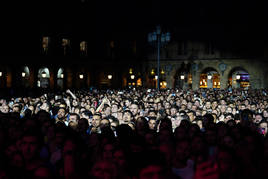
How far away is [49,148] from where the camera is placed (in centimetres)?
575

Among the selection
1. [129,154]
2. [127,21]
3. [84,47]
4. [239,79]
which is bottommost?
[129,154]

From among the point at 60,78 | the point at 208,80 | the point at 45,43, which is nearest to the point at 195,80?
the point at 208,80

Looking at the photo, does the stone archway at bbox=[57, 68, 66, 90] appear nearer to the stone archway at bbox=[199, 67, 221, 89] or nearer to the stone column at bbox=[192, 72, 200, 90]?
the stone column at bbox=[192, 72, 200, 90]

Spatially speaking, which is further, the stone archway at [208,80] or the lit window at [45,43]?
the stone archway at [208,80]

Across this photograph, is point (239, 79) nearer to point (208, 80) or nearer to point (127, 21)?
point (208, 80)

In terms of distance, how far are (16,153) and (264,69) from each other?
39.6 meters

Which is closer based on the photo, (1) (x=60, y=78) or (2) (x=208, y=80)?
(1) (x=60, y=78)

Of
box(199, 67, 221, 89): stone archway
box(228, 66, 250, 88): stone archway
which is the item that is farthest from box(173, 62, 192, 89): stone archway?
box(228, 66, 250, 88): stone archway

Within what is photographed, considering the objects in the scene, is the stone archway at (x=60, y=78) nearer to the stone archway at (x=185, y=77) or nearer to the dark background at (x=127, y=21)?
the dark background at (x=127, y=21)

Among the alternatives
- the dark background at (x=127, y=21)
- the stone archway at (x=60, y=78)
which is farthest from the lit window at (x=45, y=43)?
the stone archway at (x=60, y=78)

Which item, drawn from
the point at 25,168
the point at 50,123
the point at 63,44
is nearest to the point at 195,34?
the point at 63,44

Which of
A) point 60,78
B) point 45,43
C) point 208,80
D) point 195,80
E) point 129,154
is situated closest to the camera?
point 129,154

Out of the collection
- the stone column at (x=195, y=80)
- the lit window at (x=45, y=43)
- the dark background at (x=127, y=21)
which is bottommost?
the stone column at (x=195, y=80)

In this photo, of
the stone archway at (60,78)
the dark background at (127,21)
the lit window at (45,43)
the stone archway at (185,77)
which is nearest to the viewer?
the dark background at (127,21)
